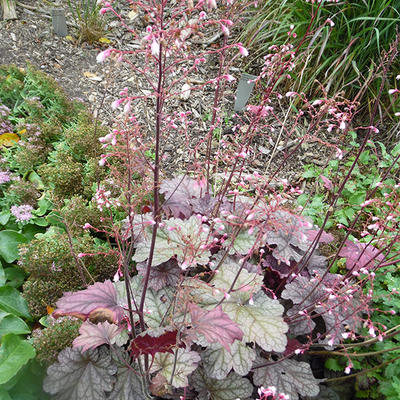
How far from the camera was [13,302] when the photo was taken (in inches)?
81.0

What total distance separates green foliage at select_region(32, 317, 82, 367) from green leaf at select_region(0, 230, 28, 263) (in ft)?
2.07

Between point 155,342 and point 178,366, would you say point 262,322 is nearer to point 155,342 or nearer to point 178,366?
point 178,366

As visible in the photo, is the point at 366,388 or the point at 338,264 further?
the point at 338,264

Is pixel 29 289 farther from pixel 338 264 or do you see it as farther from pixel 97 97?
pixel 97 97

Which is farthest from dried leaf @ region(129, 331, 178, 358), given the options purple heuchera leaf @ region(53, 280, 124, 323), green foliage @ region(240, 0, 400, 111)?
green foliage @ region(240, 0, 400, 111)

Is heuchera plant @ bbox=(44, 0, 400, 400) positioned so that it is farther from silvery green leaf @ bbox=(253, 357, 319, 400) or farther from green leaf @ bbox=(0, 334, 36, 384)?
green leaf @ bbox=(0, 334, 36, 384)

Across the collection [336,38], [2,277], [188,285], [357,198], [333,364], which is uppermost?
[336,38]

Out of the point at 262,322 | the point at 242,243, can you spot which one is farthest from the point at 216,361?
the point at 242,243

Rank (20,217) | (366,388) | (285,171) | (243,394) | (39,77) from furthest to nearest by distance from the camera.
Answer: (285,171)
(39,77)
(20,217)
(366,388)
(243,394)

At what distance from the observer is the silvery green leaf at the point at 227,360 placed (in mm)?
1557

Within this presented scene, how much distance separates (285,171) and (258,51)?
1452 mm

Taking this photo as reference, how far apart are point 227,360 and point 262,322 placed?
0.22m

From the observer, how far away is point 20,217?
7.70 feet

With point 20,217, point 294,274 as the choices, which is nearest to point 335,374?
point 294,274
